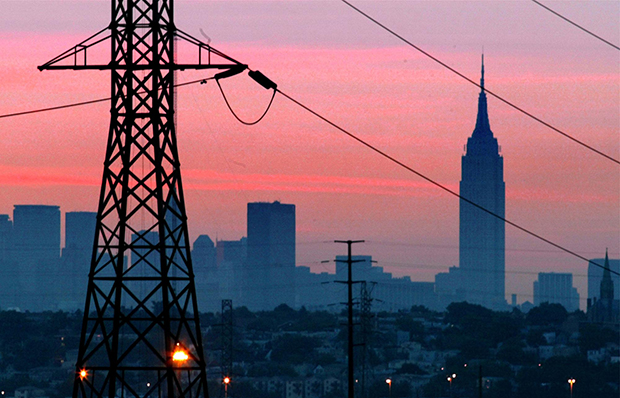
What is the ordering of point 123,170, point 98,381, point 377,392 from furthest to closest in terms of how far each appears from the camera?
1. point 377,392
2. point 98,381
3. point 123,170

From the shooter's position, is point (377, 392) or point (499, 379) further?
point (499, 379)

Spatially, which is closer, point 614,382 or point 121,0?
point 121,0

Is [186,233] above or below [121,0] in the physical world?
below

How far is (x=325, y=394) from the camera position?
190m

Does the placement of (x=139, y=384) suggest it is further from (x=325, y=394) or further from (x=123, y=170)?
(x=123, y=170)

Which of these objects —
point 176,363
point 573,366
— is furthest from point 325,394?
point 176,363

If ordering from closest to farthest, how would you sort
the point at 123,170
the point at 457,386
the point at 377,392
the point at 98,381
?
the point at 123,170
the point at 98,381
the point at 377,392
the point at 457,386

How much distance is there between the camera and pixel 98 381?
14800 cm

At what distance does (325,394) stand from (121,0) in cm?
15463

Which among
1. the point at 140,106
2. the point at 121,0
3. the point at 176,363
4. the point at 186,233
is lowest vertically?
the point at 176,363

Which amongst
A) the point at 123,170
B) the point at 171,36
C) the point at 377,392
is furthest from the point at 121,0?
the point at 377,392

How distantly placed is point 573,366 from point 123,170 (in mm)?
163114

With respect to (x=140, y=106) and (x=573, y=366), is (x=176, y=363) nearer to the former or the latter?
(x=140, y=106)

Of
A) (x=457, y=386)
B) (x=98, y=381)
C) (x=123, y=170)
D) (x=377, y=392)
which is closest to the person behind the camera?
(x=123, y=170)
